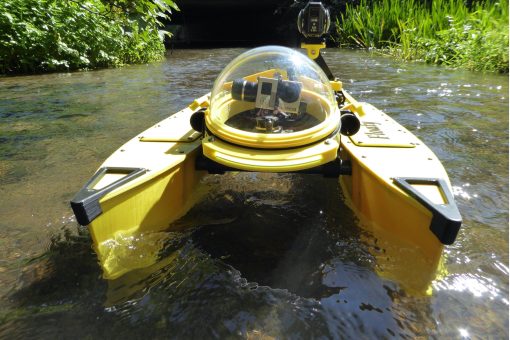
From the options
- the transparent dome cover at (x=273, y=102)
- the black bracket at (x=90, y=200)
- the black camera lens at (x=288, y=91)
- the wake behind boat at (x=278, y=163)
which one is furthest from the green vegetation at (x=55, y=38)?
the black bracket at (x=90, y=200)

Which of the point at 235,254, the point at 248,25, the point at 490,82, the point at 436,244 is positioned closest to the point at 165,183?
the point at 235,254

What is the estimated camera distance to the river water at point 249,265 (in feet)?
6.65

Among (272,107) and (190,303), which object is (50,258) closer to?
(190,303)

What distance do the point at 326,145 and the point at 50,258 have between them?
1.95 m

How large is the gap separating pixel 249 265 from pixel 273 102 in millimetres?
1190

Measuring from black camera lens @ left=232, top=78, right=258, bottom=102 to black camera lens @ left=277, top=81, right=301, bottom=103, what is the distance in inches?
8.1

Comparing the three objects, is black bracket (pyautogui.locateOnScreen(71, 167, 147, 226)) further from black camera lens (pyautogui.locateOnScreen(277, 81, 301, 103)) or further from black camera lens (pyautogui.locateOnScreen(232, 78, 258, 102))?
black camera lens (pyautogui.locateOnScreen(277, 81, 301, 103))

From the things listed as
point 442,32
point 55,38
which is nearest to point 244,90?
point 55,38

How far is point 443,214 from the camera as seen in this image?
1.95m

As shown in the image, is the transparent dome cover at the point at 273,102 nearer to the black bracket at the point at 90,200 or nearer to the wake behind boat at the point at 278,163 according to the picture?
the wake behind boat at the point at 278,163

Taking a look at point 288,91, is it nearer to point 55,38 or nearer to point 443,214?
point 443,214

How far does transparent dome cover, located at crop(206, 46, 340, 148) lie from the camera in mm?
2600

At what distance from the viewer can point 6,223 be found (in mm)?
2979

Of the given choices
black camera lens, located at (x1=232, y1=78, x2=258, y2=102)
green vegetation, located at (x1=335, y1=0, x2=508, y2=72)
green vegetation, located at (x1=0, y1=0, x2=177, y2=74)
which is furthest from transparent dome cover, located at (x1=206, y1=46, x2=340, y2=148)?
green vegetation, located at (x1=335, y1=0, x2=508, y2=72)
